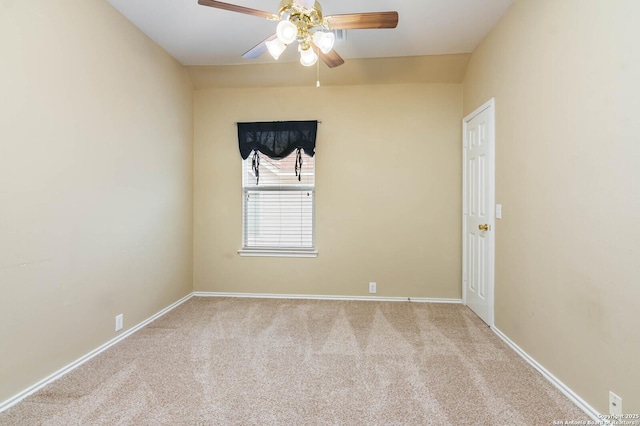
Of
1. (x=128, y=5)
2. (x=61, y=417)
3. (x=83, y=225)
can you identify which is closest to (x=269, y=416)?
(x=61, y=417)

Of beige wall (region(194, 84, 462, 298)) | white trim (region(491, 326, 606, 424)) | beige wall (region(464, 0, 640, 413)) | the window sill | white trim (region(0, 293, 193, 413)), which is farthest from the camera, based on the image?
the window sill

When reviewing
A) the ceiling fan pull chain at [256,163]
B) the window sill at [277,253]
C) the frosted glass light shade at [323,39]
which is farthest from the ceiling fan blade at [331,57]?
the window sill at [277,253]

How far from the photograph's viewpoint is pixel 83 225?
220 centimetres

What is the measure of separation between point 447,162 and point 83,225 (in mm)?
3628

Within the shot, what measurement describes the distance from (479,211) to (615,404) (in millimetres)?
1863

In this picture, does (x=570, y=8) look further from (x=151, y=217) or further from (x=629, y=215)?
(x=151, y=217)

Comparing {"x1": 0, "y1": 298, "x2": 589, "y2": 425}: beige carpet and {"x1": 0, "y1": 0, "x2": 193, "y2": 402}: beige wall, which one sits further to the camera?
{"x1": 0, "y1": 0, "x2": 193, "y2": 402}: beige wall

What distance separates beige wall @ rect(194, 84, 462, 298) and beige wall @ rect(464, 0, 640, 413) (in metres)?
0.94

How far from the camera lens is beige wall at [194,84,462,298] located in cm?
357

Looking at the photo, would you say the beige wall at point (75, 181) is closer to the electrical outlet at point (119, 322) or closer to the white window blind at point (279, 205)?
the electrical outlet at point (119, 322)

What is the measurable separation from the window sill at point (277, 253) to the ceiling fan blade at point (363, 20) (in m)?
2.49

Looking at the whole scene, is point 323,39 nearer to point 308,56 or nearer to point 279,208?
point 308,56

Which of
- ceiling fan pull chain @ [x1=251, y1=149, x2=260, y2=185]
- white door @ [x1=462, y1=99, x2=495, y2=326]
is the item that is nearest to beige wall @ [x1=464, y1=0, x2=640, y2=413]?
white door @ [x1=462, y1=99, x2=495, y2=326]

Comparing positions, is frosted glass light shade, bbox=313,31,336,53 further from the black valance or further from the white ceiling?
the black valance
